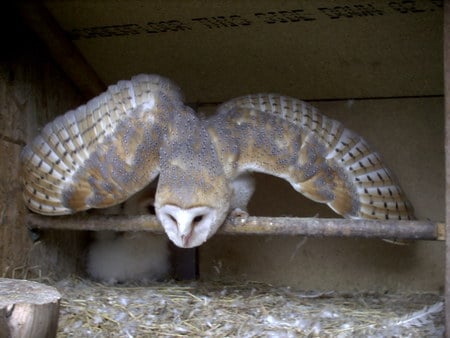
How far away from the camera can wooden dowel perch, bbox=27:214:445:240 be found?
2887mm

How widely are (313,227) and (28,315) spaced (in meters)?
1.45

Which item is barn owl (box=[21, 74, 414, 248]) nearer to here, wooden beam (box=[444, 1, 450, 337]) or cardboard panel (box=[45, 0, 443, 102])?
cardboard panel (box=[45, 0, 443, 102])

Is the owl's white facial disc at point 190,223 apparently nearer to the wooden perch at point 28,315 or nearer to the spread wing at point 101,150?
the spread wing at point 101,150

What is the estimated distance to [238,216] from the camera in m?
3.13

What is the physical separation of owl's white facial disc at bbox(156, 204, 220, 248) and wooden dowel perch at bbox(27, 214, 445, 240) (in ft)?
0.40

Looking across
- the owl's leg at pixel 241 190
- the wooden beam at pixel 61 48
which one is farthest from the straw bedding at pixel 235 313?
the wooden beam at pixel 61 48

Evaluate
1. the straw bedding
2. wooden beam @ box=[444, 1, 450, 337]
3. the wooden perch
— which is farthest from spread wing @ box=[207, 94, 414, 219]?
the wooden perch

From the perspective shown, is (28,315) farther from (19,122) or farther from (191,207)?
(19,122)

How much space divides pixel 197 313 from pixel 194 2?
154cm

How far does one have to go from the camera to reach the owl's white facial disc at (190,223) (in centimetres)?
295

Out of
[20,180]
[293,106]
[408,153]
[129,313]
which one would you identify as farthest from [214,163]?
[408,153]

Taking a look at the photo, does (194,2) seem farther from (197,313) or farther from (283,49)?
(197,313)

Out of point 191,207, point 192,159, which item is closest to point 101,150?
point 192,159

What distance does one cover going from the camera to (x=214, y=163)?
10.1 ft
